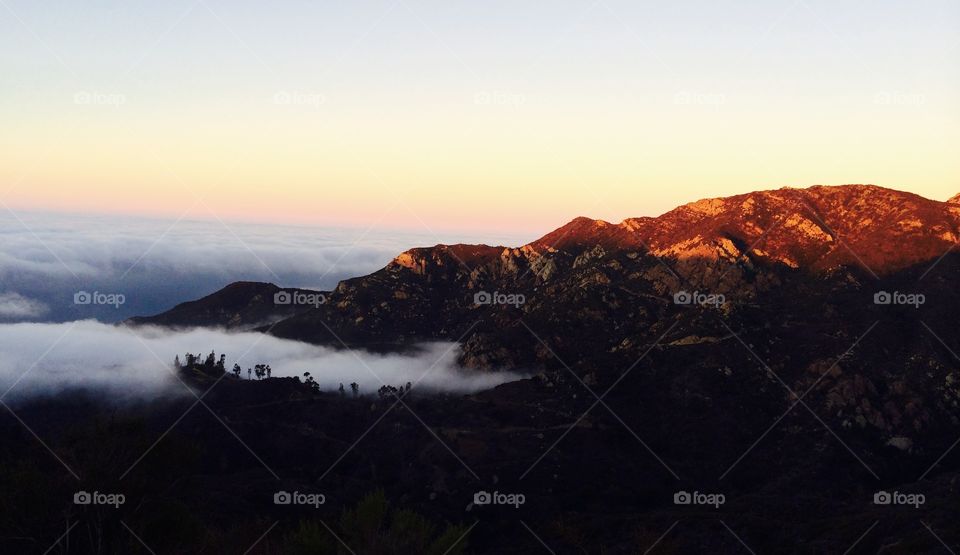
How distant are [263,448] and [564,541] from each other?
284 ft

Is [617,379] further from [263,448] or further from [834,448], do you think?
[263,448]

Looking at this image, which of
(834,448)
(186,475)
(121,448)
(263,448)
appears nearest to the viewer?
(121,448)

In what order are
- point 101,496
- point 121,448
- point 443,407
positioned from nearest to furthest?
point 101,496 → point 121,448 → point 443,407

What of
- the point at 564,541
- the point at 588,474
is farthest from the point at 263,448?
the point at 564,541

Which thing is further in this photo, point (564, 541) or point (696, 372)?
point (696, 372)

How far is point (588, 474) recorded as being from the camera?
491 feet

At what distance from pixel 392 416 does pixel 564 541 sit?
273 feet

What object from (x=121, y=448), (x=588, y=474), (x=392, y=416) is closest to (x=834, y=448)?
(x=588, y=474)

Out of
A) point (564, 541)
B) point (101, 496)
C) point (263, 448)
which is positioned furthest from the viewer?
point (263, 448)

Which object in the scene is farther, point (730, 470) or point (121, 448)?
point (730, 470)

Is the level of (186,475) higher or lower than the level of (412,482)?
higher

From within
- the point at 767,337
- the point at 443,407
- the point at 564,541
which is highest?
the point at 767,337

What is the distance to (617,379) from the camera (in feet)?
595

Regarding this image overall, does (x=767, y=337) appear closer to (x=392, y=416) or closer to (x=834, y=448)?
(x=834, y=448)
